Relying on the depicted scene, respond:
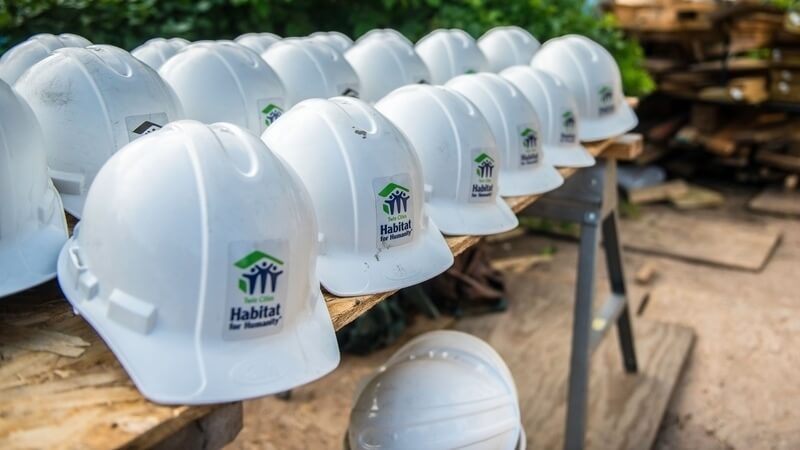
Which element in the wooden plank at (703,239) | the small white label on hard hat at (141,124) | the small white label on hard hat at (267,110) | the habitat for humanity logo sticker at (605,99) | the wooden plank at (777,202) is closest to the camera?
the small white label on hard hat at (141,124)

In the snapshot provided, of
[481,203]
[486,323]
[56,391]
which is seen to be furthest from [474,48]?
[56,391]

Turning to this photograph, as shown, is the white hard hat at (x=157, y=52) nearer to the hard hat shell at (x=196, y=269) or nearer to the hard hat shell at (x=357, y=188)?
the hard hat shell at (x=357, y=188)

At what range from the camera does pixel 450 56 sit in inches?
113

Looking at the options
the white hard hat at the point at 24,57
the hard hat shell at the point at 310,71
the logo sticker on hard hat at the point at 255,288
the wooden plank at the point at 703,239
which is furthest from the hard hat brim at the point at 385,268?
the wooden plank at the point at 703,239

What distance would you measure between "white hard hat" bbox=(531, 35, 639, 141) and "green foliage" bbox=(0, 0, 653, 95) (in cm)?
177

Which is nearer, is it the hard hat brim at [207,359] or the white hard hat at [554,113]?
the hard hat brim at [207,359]

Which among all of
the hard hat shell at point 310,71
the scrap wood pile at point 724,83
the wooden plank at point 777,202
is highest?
the hard hat shell at point 310,71

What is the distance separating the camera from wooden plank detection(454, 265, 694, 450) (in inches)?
116

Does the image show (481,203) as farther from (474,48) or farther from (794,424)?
(794,424)

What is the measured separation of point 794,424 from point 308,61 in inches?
99.0

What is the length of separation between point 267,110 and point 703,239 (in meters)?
4.17

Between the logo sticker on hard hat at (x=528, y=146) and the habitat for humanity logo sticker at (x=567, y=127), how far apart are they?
0.93 ft

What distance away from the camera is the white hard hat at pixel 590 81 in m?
2.83

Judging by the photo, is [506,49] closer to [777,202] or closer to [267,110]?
[267,110]
